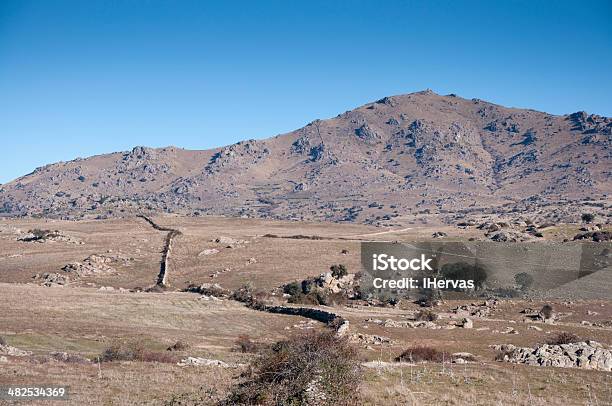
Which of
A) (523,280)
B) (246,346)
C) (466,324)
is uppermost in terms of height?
(246,346)

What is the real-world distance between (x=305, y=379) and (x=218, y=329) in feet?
90.3

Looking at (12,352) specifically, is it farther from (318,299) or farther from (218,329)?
(318,299)

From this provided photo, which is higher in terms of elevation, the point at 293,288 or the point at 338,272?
the point at 338,272

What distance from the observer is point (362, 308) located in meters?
54.8

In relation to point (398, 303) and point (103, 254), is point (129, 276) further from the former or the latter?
point (398, 303)

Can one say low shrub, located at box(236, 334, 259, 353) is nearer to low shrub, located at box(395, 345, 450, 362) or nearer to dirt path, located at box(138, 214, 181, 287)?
low shrub, located at box(395, 345, 450, 362)

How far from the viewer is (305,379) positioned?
51.5 ft

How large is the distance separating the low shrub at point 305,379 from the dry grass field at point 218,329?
2.39 m

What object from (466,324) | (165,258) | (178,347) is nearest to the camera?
(178,347)

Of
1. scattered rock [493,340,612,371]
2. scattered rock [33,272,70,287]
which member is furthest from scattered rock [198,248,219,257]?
scattered rock [493,340,612,371]

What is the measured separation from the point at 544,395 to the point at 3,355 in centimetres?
2278

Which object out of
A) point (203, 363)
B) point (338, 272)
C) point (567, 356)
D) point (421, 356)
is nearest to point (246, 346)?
point (203, 363)

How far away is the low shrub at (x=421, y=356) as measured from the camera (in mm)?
30109

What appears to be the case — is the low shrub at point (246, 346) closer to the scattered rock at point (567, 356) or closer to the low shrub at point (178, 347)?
the low shrub at point (178, 347)
